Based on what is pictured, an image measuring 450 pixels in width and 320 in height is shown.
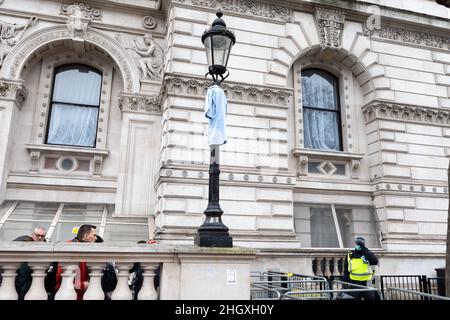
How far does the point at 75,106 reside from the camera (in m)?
15.4

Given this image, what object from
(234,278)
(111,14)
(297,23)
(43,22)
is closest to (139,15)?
(111,14)

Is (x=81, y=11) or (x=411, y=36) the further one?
(x=411, y=36)

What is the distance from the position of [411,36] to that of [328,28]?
4.45m

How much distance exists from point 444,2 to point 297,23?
22.4 ft

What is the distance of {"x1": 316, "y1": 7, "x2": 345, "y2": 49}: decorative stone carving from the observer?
15752 mm

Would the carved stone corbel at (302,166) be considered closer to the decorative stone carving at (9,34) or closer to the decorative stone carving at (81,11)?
the decorative stone carving at (81,11)

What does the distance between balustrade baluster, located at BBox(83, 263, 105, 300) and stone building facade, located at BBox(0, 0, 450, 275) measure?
6215 mm

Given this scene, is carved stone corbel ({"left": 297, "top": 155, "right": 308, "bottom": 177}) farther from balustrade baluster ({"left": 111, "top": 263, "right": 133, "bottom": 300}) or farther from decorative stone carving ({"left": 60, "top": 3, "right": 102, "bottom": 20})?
decorative stone carving ({"left": 60, "top": 3, "right": 102, "bottom": 20})

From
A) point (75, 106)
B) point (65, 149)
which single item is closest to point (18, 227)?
point (65, 149)

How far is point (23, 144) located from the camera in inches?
556

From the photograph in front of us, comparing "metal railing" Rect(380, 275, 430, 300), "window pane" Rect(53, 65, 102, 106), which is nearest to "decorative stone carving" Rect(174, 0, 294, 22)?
"window pane" Rect(53, 65, 102, 106)

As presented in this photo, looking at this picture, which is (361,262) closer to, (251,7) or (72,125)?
(251,7)

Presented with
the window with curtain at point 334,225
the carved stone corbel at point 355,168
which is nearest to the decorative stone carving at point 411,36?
the carved stone corbel at point 355,168

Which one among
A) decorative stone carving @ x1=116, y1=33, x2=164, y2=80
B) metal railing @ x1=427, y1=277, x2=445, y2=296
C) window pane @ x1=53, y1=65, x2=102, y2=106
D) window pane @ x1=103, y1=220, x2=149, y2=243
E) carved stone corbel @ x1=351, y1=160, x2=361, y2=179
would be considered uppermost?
decorative stone carving @ x1=116, y1=33, x2=164, y2=80
